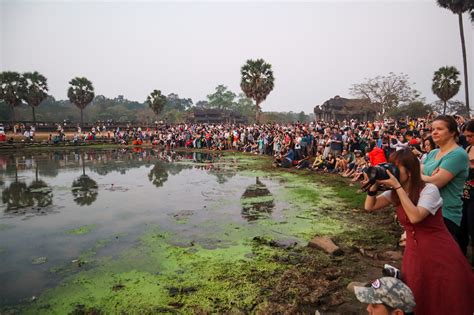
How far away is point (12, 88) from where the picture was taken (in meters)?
39.1

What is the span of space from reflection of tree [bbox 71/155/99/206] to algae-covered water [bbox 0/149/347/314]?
0.03 m

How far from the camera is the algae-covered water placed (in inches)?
152

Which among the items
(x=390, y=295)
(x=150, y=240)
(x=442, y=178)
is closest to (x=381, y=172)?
(x=390, y=295)

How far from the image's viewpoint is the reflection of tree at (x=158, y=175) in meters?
11.9

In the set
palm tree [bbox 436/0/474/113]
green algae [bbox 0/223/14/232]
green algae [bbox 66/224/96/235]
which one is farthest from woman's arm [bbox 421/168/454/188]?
palm tree [bbox 436/0/474/113]

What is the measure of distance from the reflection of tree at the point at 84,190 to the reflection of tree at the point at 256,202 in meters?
4.42

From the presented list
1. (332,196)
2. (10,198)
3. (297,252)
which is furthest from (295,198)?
(10,198)

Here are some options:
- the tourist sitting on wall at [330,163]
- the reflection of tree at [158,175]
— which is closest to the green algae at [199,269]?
the reflection of tree at [158,175]

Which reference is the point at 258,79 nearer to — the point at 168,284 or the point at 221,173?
the point at 221,173

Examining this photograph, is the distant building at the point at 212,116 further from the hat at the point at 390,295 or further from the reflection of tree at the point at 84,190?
the hat at the point at 390,295

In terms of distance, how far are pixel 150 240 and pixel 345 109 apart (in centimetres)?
3866

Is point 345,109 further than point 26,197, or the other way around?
point 345,109

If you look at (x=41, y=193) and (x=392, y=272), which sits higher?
(x=392, y=272)

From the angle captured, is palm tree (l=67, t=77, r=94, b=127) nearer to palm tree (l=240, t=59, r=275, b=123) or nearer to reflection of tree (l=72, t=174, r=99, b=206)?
palm tree (l=240, t=59, r=275, b=123)
